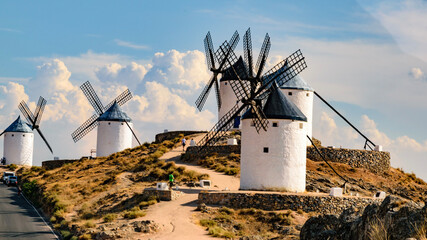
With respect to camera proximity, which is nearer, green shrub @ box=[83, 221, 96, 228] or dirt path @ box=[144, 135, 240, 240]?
dirt path @ box=[144, 135, 240, 240]

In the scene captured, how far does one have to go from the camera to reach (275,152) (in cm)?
3150

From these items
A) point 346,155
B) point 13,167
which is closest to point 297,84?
point 346,155

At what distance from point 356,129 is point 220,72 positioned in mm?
11672

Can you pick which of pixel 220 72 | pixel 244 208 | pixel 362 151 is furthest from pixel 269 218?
pixel 220 72

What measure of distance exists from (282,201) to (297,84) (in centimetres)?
1584

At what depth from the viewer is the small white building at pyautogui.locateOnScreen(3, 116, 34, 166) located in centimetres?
6731

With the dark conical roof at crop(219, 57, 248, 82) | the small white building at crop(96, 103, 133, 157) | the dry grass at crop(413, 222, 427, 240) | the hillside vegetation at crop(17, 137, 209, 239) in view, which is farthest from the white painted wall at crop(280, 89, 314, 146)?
the dry grass at crop(413, 222, 427, 240)

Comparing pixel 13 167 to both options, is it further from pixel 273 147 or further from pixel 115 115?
pixel 273 147

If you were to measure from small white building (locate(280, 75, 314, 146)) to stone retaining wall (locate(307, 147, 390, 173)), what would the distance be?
8.35 ft

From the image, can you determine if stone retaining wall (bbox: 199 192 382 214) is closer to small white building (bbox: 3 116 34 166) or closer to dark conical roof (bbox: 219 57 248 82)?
dark conical roof (bbox: 219 57 248 82)

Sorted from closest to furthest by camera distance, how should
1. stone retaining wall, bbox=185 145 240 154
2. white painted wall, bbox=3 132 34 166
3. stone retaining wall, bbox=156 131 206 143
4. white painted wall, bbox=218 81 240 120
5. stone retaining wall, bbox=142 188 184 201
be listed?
stone retaining wall, bbox=142 188 184 201 → stone retaining wall, bbox=185 145 240 154 → white painted wall, bbox=218 81 240 120 → stone retaining wall, bbox=156 131 206 143 → white painted wall, bbox=3 132 34 166

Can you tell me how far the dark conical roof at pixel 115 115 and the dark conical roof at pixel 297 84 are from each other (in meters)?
19.6

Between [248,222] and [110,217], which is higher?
[248,222]

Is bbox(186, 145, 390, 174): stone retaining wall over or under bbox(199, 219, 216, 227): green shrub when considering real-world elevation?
over
